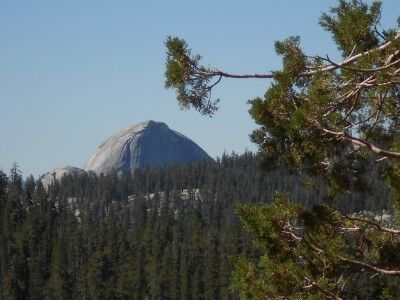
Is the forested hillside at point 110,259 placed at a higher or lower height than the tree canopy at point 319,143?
lower

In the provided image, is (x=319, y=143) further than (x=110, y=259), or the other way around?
(x=110, y=259)

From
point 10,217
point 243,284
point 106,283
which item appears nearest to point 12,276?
point 106,283

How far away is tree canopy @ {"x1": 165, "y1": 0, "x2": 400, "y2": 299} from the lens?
1309 centimetres

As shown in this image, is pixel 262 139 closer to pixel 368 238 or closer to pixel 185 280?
pixel 368 238

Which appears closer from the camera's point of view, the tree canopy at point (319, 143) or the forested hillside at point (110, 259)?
the tree canopy at point (319, 143)

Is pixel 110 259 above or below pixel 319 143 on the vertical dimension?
below

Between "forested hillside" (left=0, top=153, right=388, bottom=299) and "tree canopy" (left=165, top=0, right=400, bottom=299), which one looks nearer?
"tree canopy" (left=165, top=0, right=400, bottom=299)

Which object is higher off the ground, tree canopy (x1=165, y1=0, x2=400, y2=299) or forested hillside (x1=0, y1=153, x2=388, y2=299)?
tree canopy (x1=165, y1=0, x2=400, y2=299)

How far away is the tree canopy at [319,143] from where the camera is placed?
1309 cm

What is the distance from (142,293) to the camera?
92500 mm

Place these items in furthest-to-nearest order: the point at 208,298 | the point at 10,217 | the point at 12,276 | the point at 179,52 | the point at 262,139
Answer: the point at 10,217, the point at 12,276, the point at 208,298, the point at 262,139, the point at 179,52

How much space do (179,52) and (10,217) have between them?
102 m

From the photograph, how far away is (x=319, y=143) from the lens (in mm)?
13656

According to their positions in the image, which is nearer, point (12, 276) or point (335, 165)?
point (335, 165)
